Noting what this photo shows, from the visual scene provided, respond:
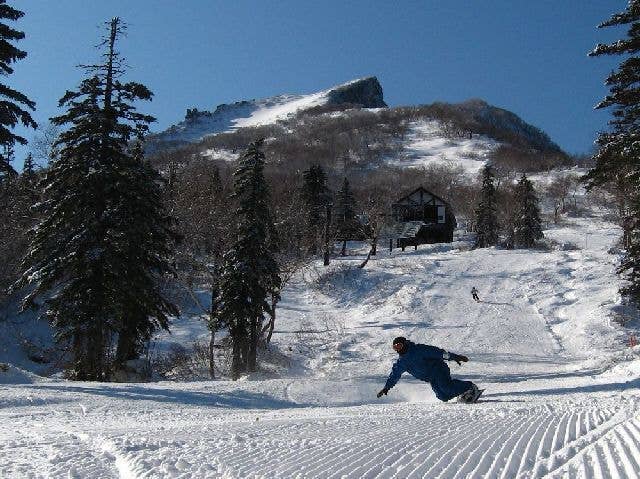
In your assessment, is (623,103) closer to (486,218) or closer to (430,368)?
(430,368)

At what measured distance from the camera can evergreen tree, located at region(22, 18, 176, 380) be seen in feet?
60.8

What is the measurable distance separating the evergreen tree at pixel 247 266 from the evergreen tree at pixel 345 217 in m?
39.1

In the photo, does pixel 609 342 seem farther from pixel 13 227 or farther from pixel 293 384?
pixel 13 227

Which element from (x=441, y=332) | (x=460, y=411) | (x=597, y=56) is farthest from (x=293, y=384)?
(x=441, y=332)

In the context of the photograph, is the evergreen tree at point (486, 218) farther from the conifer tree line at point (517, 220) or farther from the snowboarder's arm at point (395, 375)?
the snowboarder's arm at point (395, 375)

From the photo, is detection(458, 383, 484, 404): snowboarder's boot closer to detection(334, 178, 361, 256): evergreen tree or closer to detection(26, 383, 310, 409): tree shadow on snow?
detection(26, 383, 310, 409): tree shadow on snow

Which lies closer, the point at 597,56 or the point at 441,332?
the point at 597,56

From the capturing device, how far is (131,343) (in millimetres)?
24625

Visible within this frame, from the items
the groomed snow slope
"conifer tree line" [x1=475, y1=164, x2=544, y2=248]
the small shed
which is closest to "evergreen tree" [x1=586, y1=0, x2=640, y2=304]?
the groomed snow slope

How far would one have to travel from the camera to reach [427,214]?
81188mm

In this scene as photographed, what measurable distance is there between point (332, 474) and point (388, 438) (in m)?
1.46

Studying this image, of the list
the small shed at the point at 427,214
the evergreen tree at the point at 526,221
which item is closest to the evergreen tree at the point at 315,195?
the small shed at the point at 427,214

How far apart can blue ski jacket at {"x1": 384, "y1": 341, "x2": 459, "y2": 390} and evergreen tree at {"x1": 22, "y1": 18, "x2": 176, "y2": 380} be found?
37.3 feet

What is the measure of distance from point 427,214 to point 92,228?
66.5 meters
